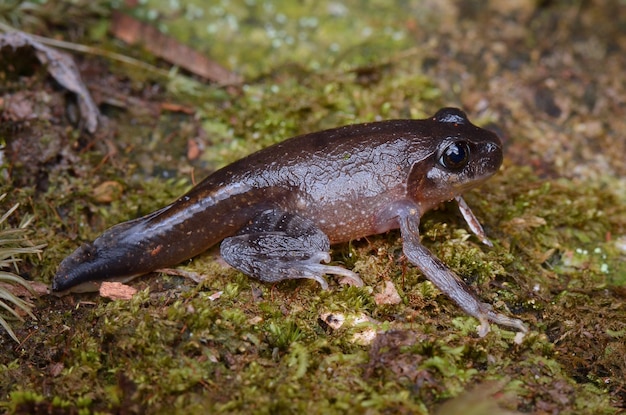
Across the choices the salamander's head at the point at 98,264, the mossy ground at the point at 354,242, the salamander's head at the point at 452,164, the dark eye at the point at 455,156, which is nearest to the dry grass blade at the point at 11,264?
the mossy ground at the point at 354,242

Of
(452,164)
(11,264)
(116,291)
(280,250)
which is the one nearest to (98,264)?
(116,291)

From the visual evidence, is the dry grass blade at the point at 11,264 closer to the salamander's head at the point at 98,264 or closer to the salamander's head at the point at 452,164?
the salamander's head at the point at 98,264

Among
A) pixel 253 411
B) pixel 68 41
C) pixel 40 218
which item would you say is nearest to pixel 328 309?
pixel 253 411

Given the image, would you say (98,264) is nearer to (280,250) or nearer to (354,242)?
(280,250)

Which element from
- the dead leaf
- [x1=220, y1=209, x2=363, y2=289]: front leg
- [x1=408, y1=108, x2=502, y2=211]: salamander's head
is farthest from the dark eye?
the dead leaf

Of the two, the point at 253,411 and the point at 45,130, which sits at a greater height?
the point at 45,130

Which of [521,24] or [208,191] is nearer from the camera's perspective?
[208,191]

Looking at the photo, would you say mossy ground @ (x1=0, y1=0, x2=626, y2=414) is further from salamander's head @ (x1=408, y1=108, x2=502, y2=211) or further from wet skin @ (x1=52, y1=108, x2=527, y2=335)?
salamander's head @ (x1=408, y1=108, x2=502, y2=211)

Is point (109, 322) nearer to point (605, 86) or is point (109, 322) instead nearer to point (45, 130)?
point (45, 130)
